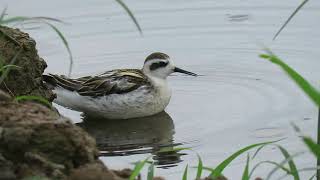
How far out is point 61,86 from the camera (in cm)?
1116

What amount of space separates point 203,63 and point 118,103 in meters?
1.65

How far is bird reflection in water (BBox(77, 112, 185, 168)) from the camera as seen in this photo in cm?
937

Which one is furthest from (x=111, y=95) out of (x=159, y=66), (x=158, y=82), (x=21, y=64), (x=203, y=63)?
(x=21, y=64)

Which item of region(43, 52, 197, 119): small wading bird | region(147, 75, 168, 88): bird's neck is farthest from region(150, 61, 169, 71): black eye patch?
region(43, 52, 197, 119): small wading bird

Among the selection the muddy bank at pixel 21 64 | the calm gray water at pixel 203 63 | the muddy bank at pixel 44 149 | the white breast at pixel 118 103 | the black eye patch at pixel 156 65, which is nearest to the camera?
the muddy bank at pixel 44 149

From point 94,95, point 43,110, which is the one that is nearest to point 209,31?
point 94,95

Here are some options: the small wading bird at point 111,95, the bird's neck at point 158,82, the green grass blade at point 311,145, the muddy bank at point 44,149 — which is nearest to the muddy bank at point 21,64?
the small wading bird at point 111,95

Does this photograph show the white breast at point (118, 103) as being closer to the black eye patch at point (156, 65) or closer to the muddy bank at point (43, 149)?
the black eye patch at point (156, 65)

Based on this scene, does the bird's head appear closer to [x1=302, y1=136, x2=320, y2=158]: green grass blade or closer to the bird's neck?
the bird's neck

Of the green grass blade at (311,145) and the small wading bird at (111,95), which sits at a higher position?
the green grass blade at (311,145)

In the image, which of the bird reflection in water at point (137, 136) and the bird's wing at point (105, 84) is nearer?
the bird reflection in water at point (137, 136)

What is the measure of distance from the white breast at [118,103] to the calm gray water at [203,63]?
15 centimetres

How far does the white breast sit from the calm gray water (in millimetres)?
154

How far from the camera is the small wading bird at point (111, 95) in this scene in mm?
11203
